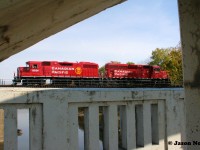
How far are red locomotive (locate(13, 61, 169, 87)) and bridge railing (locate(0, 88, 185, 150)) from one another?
13028 mm

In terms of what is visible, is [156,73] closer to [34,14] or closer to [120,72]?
[120,72]

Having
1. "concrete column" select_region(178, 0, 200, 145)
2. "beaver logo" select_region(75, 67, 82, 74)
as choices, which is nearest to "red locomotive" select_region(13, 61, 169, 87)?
"beaver logo" select_region(75, 67, 82, 74)

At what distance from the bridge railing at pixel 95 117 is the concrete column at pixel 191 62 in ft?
17.0

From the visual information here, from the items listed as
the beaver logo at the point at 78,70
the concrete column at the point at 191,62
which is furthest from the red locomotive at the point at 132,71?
the concrete column at the point at 191,62

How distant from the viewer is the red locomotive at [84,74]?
2437 centimetres

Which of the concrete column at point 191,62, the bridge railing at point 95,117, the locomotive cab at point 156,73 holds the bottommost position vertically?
the bridge railing at point 95,117

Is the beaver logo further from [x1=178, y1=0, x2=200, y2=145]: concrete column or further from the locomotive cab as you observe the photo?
[x1=178, y1=0, x2=200, y2=145]: concrete column

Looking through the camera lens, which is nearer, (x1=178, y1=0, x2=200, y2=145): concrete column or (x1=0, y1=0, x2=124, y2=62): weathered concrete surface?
(x1=0, y1=0, x2=124, y2=62): weathered concrete surface

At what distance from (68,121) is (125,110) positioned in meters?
2.10

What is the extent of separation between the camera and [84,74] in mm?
26359

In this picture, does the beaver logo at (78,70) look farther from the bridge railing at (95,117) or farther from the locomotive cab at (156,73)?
the bridge railing at (95,117)

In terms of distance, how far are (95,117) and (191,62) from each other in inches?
216

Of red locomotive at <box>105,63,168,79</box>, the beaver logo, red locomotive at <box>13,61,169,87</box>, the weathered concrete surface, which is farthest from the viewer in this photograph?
red locomotive at <box>105,63,168,79</box>

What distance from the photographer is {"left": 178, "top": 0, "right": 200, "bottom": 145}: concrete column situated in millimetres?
2553
